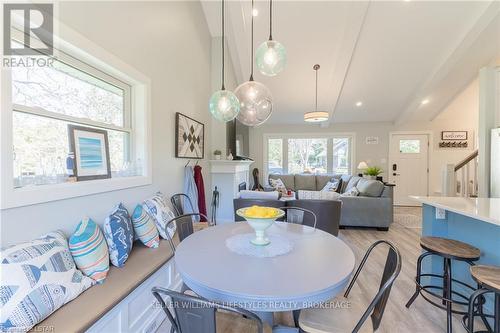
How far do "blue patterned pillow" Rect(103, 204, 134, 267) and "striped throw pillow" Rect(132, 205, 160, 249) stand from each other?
20 centimetres

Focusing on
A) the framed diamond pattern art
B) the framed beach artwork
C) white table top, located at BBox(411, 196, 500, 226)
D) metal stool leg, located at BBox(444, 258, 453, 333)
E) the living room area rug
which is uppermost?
the framed diamond pattern art

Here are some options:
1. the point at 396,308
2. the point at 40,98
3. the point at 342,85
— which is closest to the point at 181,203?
the point at 40,98

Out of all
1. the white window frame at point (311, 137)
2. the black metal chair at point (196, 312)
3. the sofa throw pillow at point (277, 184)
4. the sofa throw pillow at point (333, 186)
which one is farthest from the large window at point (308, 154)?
the black metal chair at point (196, 312)

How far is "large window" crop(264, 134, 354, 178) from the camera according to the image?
728 centimetres


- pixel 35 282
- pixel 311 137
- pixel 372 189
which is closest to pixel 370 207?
pixel 372 189

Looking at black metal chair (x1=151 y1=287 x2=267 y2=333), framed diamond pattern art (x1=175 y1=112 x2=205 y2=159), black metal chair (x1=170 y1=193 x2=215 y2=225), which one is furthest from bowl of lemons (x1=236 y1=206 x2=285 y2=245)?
framed diamond pattern art (x1=175 y1=112 x2=205 y2=159)

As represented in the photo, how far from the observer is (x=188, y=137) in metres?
3.35

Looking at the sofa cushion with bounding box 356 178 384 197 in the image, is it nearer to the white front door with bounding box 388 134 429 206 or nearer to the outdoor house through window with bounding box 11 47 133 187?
the white front door with bounding box 388 134 429 206

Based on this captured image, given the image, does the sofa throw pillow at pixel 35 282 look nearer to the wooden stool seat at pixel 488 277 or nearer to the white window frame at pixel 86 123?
the white window frame at pixel 86 123

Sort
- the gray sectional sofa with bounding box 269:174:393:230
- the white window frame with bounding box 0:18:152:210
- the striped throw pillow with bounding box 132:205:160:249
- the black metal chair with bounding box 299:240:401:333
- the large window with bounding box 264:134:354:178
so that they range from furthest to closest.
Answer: the large window with bounding box 264:134:354:178
the gray sectional sofa with bounding box 269:174:393:230
the striped throw pillow with bounding box 132:205:160:249
the white window frame with bounding box 0:18:152:210
the black metal chair with bounding box 299:240:401:333

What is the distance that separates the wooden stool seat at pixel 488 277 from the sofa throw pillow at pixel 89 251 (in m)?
2.22

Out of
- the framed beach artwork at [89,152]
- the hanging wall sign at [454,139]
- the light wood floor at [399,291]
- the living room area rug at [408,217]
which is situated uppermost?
the hanging wall sign at [454,139]

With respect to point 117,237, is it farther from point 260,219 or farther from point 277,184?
point 277,184

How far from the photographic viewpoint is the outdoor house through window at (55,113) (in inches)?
54.5
